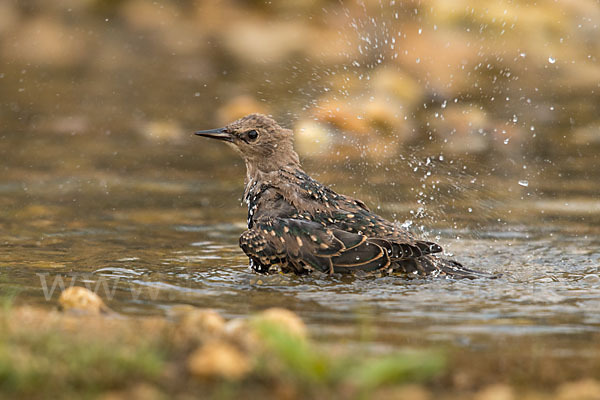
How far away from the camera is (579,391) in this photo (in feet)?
12.9

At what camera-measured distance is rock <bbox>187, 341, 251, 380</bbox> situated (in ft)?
12.9

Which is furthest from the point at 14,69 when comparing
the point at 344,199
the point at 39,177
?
the point at 344,199

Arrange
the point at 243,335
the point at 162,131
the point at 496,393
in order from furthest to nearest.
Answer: the point at 162,131, the point at 243,335, the point at 496,393

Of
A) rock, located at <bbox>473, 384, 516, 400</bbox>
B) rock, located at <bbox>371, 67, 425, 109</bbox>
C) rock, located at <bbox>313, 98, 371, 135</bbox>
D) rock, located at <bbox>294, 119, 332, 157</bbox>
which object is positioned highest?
rock, located at <bbox>371, 67, 425, 109</bbox>

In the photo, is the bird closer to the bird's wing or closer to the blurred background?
the bird's wing

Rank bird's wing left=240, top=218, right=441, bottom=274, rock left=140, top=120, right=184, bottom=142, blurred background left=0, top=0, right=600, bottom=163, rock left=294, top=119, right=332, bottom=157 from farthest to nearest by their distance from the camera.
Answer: blurred background left=0, top=0, right=600, bottom=163, rock left=140, top=120, right=184, bottom=142, rock left=294, top=119, right=332, bottom=157, bird's wing left=240, top=218, right=441, bottom=274

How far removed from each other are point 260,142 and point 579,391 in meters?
4.40

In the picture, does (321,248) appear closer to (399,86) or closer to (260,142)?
(260,142)

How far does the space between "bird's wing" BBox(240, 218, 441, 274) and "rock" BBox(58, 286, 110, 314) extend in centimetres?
165

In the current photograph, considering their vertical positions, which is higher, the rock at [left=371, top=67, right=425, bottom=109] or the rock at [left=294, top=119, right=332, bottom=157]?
the rock at [left=371, top=67, right=425, bottom=109]

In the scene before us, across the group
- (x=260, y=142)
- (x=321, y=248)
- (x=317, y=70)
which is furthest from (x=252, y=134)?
(x=317, y=70)

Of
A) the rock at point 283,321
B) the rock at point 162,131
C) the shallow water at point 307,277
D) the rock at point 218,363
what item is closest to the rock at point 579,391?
the shallow water at point 307,277

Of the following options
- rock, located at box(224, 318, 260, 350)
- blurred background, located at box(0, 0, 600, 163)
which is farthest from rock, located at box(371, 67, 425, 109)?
rock, located at box(224, 318, 260, 350)

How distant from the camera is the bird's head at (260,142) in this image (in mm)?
7859
